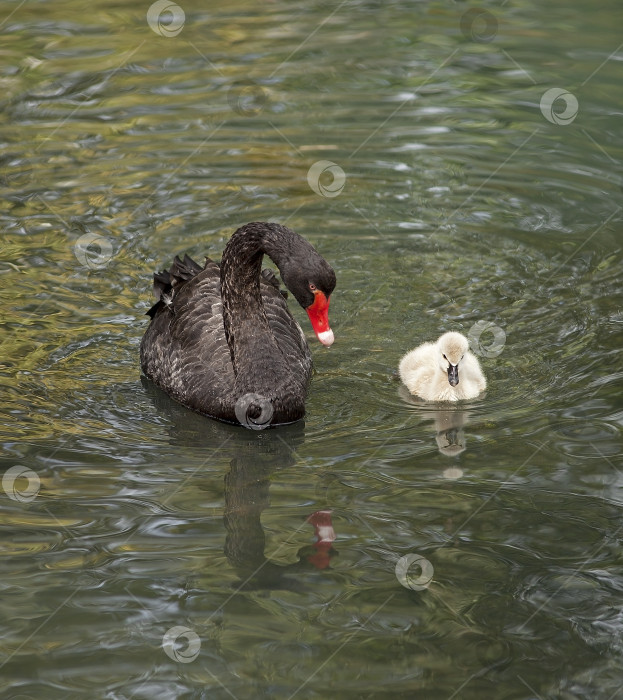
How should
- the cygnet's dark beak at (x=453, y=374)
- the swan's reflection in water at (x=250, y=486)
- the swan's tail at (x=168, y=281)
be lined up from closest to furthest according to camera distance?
1. the swan's reflection in water at (x=250, y=486)
2. the cygnet's dark beak at (x=453, y=374)
3. the swan's tail at (x=168, y=281)

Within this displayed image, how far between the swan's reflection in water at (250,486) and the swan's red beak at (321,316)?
626 millimetres

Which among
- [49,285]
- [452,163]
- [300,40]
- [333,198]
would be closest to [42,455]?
[49,285]

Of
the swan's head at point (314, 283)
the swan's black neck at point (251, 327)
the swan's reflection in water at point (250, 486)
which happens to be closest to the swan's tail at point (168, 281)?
the swan's reflection in water at point (250, 486)

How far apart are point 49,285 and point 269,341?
2101mm

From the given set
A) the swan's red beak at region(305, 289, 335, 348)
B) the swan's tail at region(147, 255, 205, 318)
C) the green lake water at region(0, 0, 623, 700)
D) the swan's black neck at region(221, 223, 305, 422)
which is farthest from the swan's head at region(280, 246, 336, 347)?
the swan's tail at region(147, 255, 205, 318)

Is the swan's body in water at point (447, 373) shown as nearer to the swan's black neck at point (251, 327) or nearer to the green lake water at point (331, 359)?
the green lake water at point (331, 359)

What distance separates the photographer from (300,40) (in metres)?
12.5

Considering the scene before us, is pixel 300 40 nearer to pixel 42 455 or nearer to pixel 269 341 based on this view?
pixel 269 341

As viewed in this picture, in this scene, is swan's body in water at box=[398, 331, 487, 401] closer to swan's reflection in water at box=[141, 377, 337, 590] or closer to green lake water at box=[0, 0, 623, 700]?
green lake water at box=[0, 0, 623, 700]

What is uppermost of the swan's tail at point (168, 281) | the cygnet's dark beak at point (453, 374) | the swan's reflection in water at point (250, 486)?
the swan's tail at point (168, 281)

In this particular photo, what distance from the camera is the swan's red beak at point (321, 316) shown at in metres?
5.86

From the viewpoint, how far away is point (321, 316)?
19.4 ft

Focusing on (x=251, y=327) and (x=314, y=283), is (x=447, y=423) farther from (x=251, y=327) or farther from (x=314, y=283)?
(x=251, y=327)

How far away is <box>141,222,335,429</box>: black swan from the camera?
5.95 m
